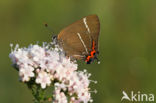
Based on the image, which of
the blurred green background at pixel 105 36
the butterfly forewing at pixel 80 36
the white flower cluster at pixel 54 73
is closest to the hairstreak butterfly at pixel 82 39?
the butterfly forewing at pixel 80 36

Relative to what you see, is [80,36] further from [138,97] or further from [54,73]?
[138,97]

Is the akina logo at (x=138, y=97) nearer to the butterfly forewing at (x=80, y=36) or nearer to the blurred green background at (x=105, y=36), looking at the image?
the blurred green background at (x=105, y=36)

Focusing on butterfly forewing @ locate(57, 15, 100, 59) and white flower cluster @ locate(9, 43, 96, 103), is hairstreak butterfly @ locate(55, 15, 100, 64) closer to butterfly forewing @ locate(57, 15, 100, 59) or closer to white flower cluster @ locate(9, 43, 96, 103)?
butterfly forewing @ locate(57, 15, 100, 59)

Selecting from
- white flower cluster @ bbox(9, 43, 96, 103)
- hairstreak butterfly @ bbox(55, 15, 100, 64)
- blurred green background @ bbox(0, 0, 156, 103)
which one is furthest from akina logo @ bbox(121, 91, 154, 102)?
white flower cluster @ bbox(9, 43, 96, 103)

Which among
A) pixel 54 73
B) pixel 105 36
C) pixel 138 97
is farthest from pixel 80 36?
pixel 105 36

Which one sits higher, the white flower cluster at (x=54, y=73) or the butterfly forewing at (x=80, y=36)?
the butterfly forewing at (x=80, y=36)
